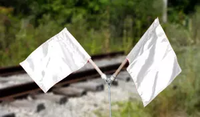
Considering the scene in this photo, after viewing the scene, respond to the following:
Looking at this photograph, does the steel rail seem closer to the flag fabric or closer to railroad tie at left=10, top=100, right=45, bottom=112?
railroad tie at left=10, top=100, right=45, bottom=112

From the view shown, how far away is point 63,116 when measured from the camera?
4.31m

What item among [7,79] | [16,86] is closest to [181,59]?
[16,86]

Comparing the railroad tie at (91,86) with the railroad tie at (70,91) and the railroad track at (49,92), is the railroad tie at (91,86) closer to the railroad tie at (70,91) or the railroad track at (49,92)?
the railroad track at (49,92)

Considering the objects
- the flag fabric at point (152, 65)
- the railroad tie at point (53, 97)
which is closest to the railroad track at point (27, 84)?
the railroad tie at point (53, 97)

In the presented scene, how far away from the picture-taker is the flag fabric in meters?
2.04

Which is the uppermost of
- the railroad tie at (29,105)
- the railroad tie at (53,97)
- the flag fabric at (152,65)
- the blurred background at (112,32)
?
the flag fabric at (152,65)

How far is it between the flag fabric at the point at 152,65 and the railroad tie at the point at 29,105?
260cm

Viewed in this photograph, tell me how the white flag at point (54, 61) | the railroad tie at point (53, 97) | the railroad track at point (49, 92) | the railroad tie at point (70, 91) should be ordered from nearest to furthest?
1. the white flag at point (54, 61)
2. the railroad track at point (49, 92)
3. the railroad tie at point (53, 97)
4. the railroad tie at point (70, 91)

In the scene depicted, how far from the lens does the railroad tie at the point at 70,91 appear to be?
5361 mm

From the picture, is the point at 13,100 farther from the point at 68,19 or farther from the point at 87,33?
the point at 68,19

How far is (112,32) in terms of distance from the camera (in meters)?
11.8

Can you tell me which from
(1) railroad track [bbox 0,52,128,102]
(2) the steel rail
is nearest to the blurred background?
(1) railroad track [bbox 0,52,128,102]

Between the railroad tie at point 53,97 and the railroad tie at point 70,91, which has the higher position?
the railroad tie at point 53,97

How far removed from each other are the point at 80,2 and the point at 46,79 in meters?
11.7
